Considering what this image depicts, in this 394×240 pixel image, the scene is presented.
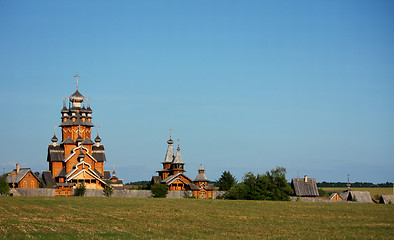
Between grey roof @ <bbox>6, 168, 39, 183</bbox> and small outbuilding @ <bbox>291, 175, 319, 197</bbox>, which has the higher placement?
grey roof @ <bbox>6, 168, 39, 183</bbox>

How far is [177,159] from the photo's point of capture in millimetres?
97438

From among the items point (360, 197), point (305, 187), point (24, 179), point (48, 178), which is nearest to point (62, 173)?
point (48, 178)

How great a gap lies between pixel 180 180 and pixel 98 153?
1447 cm

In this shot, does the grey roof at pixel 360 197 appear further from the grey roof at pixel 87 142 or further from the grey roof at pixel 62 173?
the grey roof at pixel 62 173

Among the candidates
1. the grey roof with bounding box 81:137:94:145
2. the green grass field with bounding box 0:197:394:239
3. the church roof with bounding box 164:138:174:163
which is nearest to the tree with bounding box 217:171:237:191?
the church roof with bounding box 164:138:174:163

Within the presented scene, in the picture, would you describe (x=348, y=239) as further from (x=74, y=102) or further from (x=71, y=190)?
(x=74, y=102)

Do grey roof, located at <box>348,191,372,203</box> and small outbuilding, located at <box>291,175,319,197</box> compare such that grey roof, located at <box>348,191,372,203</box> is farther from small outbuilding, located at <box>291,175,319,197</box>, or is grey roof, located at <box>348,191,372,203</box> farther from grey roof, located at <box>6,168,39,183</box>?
grey roof, located at <box>6,168,39,183</box>

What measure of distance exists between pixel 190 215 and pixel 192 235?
13129 millimetres

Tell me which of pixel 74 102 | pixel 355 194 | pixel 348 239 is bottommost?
pixel 348 239

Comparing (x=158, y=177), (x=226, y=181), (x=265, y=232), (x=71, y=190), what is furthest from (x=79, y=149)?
(x=265, y=232)

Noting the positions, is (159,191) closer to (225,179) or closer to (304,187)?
(304,187)

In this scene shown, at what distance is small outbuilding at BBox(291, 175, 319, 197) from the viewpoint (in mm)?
94256

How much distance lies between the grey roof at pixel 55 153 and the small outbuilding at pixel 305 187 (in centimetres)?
3755

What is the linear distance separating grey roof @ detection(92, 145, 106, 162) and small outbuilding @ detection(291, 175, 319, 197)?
31.4 m
